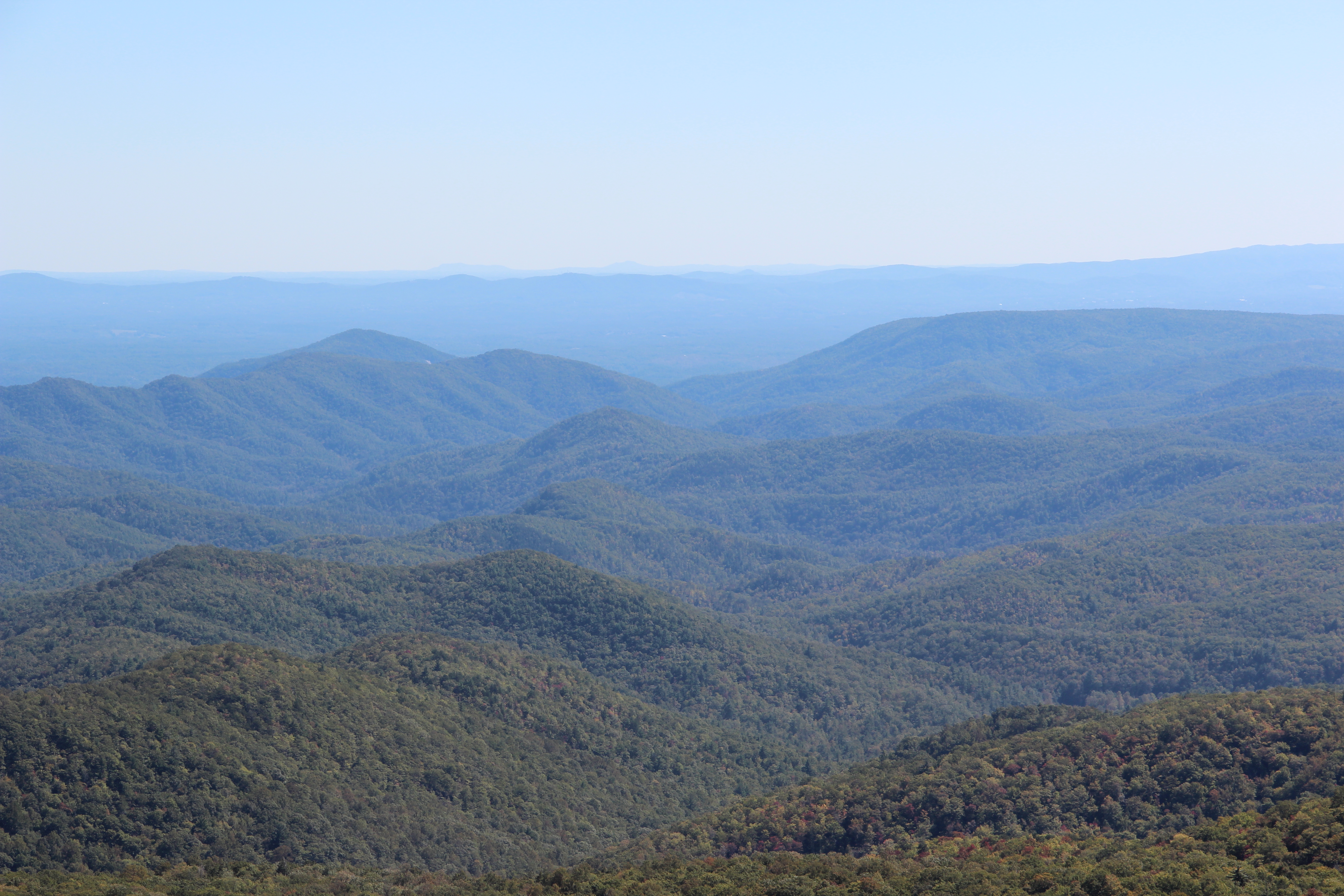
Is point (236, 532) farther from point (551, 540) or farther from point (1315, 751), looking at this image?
point (1315, 751)

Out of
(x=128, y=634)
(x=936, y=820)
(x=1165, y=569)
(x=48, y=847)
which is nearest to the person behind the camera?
(x=48, y=847)

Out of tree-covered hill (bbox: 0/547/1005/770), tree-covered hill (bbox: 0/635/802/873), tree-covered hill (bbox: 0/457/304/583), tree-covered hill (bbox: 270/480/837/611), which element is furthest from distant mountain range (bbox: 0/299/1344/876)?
tree-covered hill (bbox: 270/480/837/611)

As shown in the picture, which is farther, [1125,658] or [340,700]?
[1125,658]

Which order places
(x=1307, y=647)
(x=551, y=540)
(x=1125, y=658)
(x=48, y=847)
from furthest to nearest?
(x=551, y=540)
(x=1125, y=658)
(x=1307, y=647)
(x=48, y=847)

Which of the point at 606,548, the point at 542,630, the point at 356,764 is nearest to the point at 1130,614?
the point at 542,630

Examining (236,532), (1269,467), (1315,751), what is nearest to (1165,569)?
(1269,467)

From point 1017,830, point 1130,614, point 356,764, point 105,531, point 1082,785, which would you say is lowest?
point 105,531

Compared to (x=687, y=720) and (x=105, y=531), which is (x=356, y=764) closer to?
(x=687, y=720)
